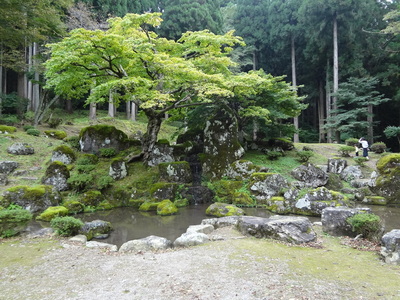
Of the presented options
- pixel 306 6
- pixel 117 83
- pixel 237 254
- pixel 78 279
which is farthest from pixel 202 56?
pixel 306 6

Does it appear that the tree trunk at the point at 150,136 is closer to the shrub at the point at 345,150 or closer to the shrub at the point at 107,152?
the shrub at the point at 107,152

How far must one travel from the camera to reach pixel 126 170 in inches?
486

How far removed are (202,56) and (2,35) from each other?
1305 centimetres

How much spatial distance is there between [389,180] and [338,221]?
6.56 m

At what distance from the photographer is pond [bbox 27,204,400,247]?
7.17 m

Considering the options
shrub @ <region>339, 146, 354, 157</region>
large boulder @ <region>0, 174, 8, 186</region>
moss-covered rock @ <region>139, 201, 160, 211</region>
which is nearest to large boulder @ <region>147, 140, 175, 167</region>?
moss-covered rock @ <region>139, 201, 160, 211</region>

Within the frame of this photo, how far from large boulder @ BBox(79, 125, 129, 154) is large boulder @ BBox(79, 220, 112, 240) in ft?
24.3

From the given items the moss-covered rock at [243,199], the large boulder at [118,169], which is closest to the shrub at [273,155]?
the moss-covered rock at [243,199]

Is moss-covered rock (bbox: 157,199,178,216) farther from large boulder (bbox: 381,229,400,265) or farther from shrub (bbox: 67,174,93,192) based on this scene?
large boulder (bbox: 381,229,400,265)

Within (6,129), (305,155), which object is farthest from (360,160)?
(6,129)

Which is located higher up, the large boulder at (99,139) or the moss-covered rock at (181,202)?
the large boulder at (99,139)

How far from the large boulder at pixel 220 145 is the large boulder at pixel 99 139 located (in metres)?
4.71

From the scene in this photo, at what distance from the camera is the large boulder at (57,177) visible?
1076cm

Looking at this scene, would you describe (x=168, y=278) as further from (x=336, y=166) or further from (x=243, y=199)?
(x=336, y=166)
